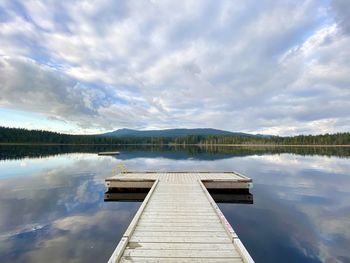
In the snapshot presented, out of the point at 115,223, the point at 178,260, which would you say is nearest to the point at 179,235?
the point at 178,260

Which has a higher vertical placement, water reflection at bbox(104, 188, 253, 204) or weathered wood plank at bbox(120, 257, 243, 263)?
weathered wood plank at bbox(120, 257, 243, 263)

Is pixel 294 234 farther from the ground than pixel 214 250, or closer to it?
closer to it

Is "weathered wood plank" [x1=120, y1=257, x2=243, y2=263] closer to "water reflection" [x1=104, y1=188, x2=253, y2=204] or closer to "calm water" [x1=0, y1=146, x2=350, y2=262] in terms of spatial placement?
"calm water" [x1=0, y1=146, x2=350, y2=262]

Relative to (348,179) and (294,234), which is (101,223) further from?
(348,179)

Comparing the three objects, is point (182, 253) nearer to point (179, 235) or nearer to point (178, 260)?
point (178, 260)

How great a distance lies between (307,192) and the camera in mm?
14336

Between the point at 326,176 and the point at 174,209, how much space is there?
19047 mm

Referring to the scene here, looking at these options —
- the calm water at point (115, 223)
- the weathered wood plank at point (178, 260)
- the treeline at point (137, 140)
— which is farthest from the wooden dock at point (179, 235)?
the treeline at point (137, 140)

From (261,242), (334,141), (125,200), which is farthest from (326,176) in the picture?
(334,141)

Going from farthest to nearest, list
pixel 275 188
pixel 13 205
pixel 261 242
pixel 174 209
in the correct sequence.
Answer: pixel 275 188
pixel 13 205
pixel 174 209
pixel 261 242

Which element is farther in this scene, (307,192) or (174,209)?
(307,192)

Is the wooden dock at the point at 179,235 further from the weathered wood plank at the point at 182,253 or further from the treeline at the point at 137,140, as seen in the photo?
the treeline at the point at 137,140

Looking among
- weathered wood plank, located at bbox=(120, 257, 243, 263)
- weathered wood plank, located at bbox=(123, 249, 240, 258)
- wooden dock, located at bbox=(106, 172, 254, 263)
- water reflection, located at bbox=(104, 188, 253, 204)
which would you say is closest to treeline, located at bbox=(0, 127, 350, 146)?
water reflection, located at bbox=(104, 188, 253, 204)

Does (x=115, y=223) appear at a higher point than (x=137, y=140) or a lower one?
lower
